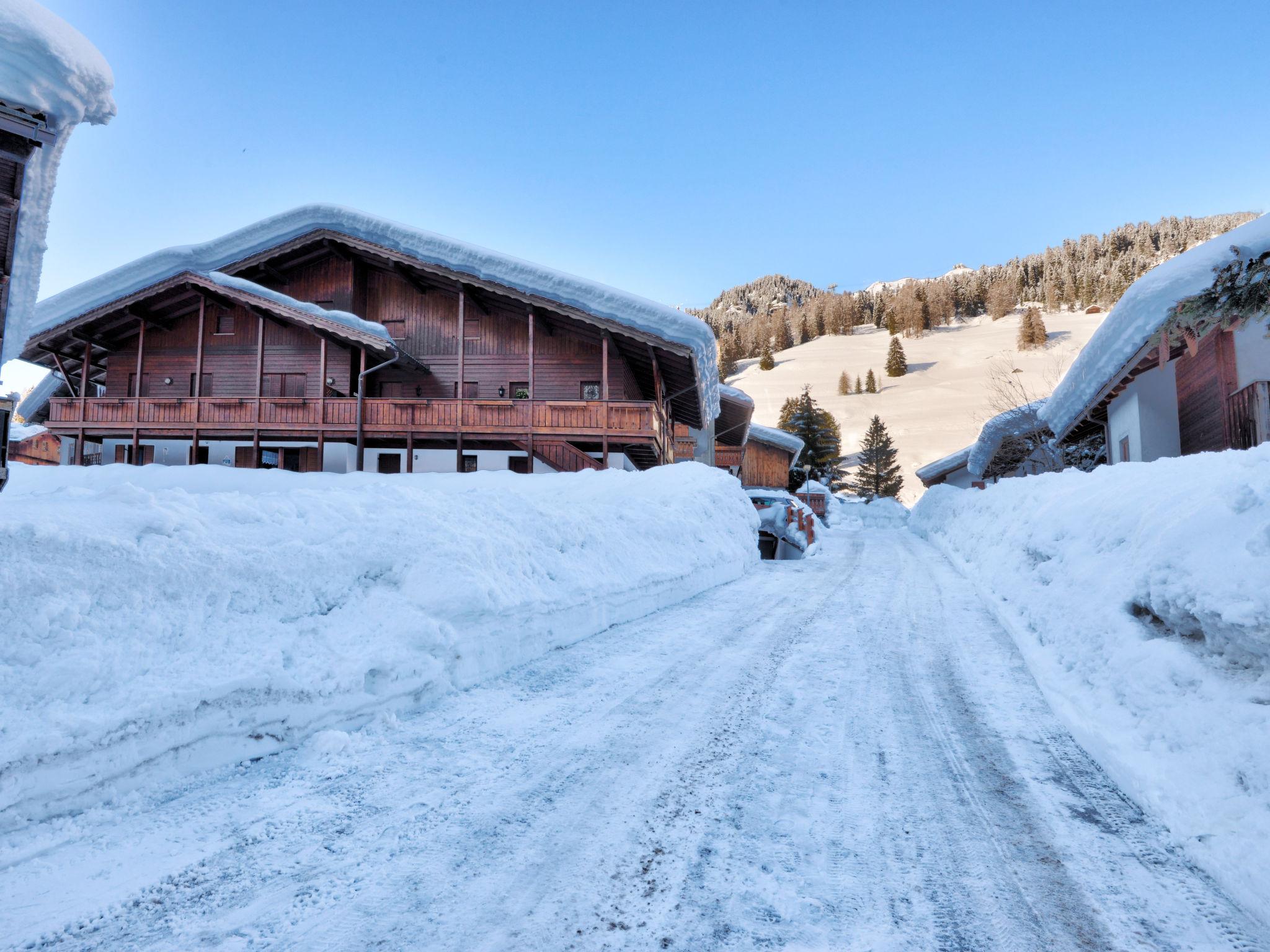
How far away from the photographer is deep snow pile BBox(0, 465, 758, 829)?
2.79m

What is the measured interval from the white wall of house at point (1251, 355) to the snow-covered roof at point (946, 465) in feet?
75.4

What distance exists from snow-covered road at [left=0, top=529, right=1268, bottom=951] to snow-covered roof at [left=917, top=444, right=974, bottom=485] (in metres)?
32.0

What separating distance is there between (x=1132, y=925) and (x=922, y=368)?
101 m

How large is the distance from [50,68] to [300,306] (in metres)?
16.0

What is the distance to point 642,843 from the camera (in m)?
2.61

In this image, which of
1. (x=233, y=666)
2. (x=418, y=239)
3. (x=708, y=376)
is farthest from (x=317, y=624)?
(x=418, y=239)

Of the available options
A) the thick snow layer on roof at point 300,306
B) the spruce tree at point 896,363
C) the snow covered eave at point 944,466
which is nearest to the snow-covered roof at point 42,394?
the thick snow layer on roof at point 300,306

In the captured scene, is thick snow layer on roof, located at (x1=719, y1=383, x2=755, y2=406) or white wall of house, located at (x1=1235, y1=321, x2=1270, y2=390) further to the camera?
thick snow layer on roof, located at (x1=719, y1=383, x2=755, y2=406)

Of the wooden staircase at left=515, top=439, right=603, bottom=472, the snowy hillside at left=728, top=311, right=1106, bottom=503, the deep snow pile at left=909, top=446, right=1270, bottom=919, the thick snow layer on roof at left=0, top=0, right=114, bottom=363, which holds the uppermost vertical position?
the snowy hillside at left=728, top=311, right=1106, bottom=503

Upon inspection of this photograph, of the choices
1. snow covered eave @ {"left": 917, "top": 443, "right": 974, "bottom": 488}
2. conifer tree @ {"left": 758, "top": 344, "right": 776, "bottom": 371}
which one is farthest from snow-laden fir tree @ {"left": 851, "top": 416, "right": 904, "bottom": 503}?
conifer tree @ {"left": 758, "top": 344, "right": 776, "bottom": 371}

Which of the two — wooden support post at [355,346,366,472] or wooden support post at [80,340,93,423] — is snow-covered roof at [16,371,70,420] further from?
wooden support post at [355,346,366,472]

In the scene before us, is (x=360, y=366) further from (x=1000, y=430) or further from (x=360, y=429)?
(x=1000, y=430)

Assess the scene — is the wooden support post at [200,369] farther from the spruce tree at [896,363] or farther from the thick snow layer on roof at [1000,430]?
the spruce tree at [896,363]

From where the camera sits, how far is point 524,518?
6.65 m
